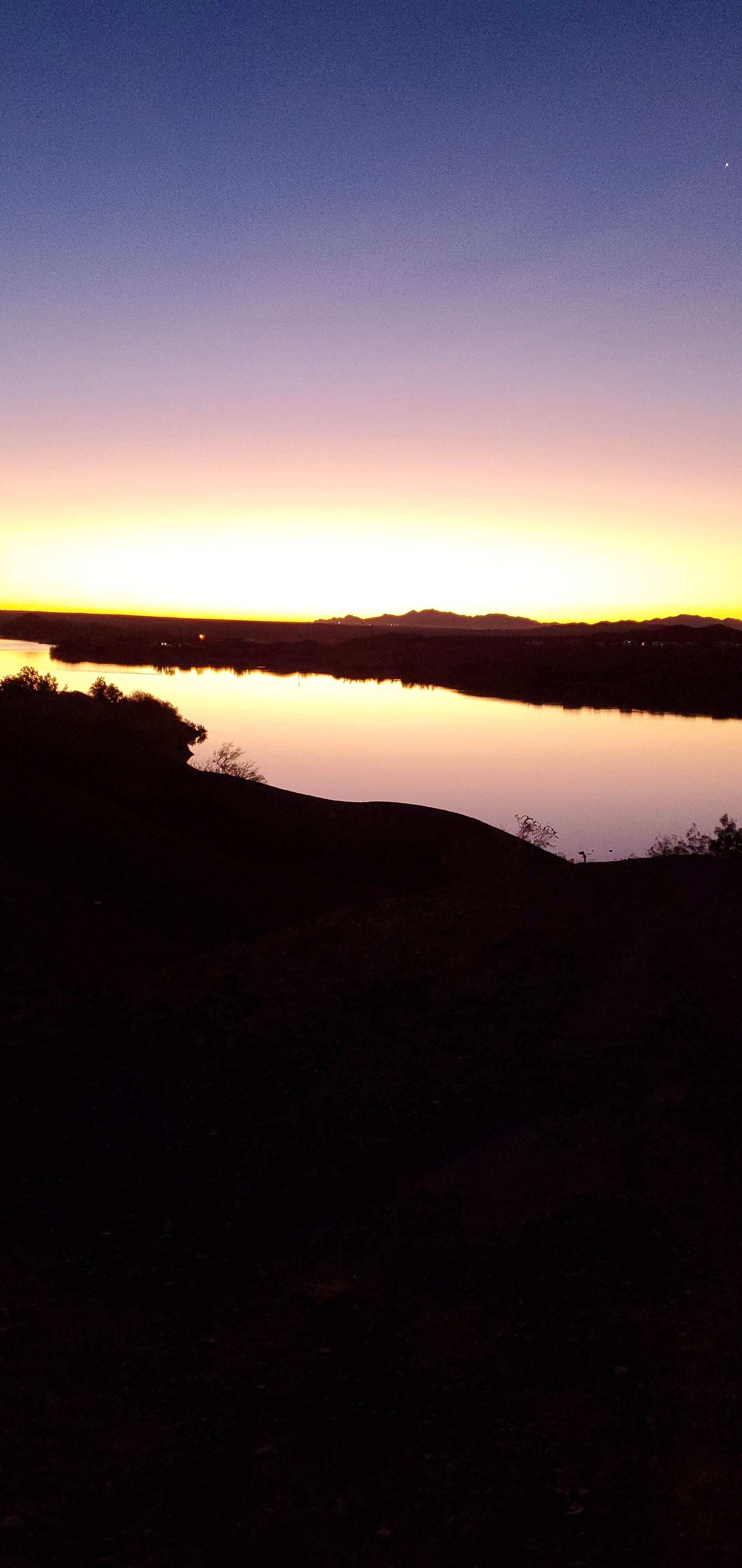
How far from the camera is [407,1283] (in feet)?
15.1

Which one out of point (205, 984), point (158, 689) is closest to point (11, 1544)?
point (205, 984)

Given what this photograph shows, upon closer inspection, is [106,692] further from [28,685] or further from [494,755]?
[494,755]

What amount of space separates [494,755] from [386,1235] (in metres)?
49.0

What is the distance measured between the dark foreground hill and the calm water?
857 inches

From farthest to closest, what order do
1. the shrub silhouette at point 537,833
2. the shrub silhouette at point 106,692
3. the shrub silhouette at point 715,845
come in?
the shrub silhouette at point 106,692 < the shrub silhouette at point 537,833 < the shrub silhouette at point 715,845

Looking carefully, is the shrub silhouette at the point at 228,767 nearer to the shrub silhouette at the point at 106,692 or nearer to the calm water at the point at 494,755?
the calm water at the point at 494,755

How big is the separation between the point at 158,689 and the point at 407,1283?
80.9 meters

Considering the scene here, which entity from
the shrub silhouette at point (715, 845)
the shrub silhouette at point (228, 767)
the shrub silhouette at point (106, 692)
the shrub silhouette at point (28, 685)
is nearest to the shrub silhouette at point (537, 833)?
the shrub silhouette at point (715, 845)

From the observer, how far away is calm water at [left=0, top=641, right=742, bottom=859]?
3822cm

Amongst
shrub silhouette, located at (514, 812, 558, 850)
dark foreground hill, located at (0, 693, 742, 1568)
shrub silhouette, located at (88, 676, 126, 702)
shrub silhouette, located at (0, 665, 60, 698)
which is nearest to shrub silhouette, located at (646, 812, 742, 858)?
shrub silhouette, located at (514, 812, 558, 850)

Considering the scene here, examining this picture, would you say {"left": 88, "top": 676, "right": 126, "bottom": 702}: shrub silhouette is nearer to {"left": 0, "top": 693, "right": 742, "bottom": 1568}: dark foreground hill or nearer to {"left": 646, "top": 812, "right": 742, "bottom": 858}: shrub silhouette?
{"left": 646, "top": 812, "right": 742, "bottom": 858}: shrub silhouette

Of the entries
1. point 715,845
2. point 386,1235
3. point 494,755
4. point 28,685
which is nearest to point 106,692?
point 28,685

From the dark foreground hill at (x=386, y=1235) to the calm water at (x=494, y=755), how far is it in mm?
21761

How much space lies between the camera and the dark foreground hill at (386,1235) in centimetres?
337
